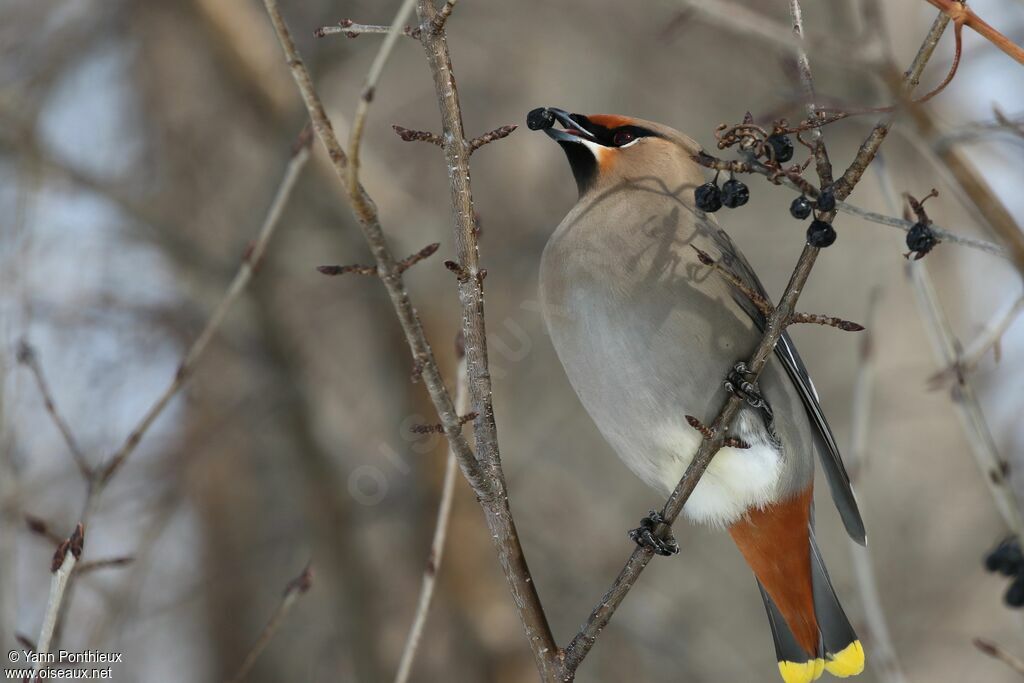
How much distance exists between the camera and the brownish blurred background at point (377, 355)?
19.6 ft

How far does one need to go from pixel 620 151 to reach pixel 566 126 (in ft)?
0.72

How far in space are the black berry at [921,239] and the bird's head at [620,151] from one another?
4.91ft

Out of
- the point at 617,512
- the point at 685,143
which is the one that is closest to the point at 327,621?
the point at 617,512

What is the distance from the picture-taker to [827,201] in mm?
2195

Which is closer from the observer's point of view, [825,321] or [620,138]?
[825,321]

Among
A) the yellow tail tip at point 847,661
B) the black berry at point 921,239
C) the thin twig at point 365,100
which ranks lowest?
the yellow tail tip at point 847,661

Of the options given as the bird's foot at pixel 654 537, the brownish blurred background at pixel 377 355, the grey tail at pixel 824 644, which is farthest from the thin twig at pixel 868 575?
the brownish blurred background at pixel 377 355

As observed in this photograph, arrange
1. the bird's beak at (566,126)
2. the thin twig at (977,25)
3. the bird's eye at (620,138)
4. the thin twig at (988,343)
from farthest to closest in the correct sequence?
the bird's eye at (620,138) → the bird's beak at (566,126) → the thin twig at (988,343) → the thin twig at (977,25)

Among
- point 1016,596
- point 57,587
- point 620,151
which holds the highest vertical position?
point 620,151

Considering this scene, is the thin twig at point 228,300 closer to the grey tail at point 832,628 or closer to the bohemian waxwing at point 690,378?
the bohemian waxwing at point 690,378

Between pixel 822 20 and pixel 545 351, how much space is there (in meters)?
2.69

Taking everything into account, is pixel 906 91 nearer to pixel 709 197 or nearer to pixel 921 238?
pixel 921 238

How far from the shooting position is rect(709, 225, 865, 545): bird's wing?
330 centimetres

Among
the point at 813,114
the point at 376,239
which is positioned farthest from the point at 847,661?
the point at 376,239
